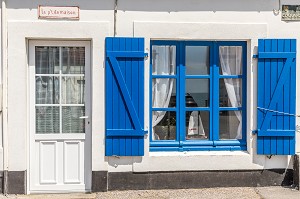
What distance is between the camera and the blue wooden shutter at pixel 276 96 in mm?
6148

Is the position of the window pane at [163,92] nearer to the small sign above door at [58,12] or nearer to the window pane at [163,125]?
the window pane at [163,125]

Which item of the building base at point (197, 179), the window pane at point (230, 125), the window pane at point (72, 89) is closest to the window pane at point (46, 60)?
the window pane at point (72, 89)

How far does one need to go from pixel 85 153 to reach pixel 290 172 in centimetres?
306

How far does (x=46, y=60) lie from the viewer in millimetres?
6234

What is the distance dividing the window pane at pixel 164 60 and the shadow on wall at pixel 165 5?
0.58m

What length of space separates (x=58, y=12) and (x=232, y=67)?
8.80 ft

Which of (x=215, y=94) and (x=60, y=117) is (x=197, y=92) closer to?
(x=215, y=94)

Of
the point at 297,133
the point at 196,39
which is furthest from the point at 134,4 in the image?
the point at 297,133

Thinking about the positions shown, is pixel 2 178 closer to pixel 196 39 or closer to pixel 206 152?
pixel 206 152

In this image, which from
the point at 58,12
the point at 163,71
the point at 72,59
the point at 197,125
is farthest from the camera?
the point at 197,125

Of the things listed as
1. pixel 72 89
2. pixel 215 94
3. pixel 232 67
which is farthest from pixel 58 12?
pixel 232 67

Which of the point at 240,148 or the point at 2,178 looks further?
the point at 240,148

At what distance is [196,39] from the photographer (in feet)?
20.4

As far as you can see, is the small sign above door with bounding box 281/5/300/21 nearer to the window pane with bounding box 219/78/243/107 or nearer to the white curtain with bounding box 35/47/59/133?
the window pane with bounding box 219/78/243/107
